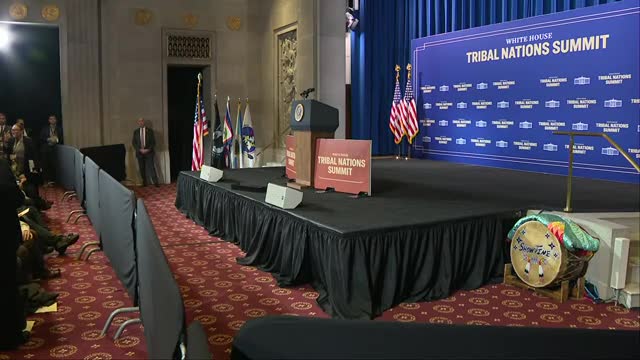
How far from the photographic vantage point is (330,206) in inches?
198

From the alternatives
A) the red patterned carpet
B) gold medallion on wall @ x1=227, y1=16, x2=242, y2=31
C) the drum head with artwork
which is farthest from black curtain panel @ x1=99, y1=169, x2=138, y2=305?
gold medallion on wall @ x1=227, y1=16, x2=242, y2=31

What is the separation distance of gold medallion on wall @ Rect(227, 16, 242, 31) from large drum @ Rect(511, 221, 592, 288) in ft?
32.4

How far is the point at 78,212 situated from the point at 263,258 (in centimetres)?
389

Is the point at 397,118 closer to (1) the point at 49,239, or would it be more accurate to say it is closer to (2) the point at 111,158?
(2) the point at 111,158

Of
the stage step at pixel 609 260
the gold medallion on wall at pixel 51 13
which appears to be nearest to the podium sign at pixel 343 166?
the stage step at pixel 609 260

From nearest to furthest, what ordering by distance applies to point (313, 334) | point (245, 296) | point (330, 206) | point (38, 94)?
point (313, 334) → point (245, 296) → point (330, 206) → point (38, 94)

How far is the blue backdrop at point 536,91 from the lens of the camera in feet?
26.3

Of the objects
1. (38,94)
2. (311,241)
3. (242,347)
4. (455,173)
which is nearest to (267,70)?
(38,94)

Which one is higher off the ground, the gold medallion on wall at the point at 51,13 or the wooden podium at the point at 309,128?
the gold medallion on wall at the point at 51,13

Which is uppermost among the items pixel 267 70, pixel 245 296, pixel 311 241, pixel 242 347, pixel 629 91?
pixel 267 70

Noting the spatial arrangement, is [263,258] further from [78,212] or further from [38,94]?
[38,94]

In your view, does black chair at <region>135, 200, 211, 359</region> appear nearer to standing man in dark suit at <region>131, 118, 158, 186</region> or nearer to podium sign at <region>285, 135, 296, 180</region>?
podium sign at <region>285, 135, 296, 180</region>

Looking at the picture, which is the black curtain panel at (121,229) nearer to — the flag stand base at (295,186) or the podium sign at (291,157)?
the flag stand base at (295,186)

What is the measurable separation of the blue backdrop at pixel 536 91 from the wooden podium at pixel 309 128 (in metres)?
4.35
